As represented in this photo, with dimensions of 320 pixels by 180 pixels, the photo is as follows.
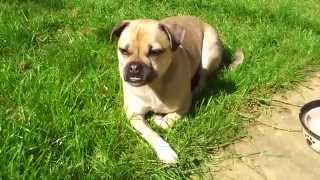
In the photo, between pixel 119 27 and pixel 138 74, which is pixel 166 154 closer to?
pixel 138 74

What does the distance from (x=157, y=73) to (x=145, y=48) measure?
0.50 feet

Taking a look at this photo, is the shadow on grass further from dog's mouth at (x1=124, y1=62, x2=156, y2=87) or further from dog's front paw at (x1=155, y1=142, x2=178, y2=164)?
dog's front paw at (x1=155, y1=142, x2=178, y2=164)

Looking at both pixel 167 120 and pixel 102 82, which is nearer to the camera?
pixel 167 120

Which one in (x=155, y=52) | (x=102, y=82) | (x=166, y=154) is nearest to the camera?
(x=166, y=154)

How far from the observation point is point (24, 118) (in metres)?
2.79

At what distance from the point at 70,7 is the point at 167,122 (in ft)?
5.63

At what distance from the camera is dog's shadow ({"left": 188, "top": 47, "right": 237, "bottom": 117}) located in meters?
3.28

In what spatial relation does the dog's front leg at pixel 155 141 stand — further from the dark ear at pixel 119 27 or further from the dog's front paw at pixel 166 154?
the dark ear at pixel 119 27

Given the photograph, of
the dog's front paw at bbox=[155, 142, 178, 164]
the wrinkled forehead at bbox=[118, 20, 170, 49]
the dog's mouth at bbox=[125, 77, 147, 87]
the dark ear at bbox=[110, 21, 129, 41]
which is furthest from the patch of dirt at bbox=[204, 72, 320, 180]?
the dark ear at bbox=[110, 21, 129, 41]

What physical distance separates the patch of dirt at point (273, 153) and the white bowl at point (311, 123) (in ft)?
0.24

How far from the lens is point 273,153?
2975 millimetres

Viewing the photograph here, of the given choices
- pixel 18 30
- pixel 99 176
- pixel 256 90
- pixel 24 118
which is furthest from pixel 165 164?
pixel 18 30

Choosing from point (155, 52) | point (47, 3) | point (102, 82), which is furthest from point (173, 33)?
point (47, 3)

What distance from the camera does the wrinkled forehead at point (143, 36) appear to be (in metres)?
2.82
